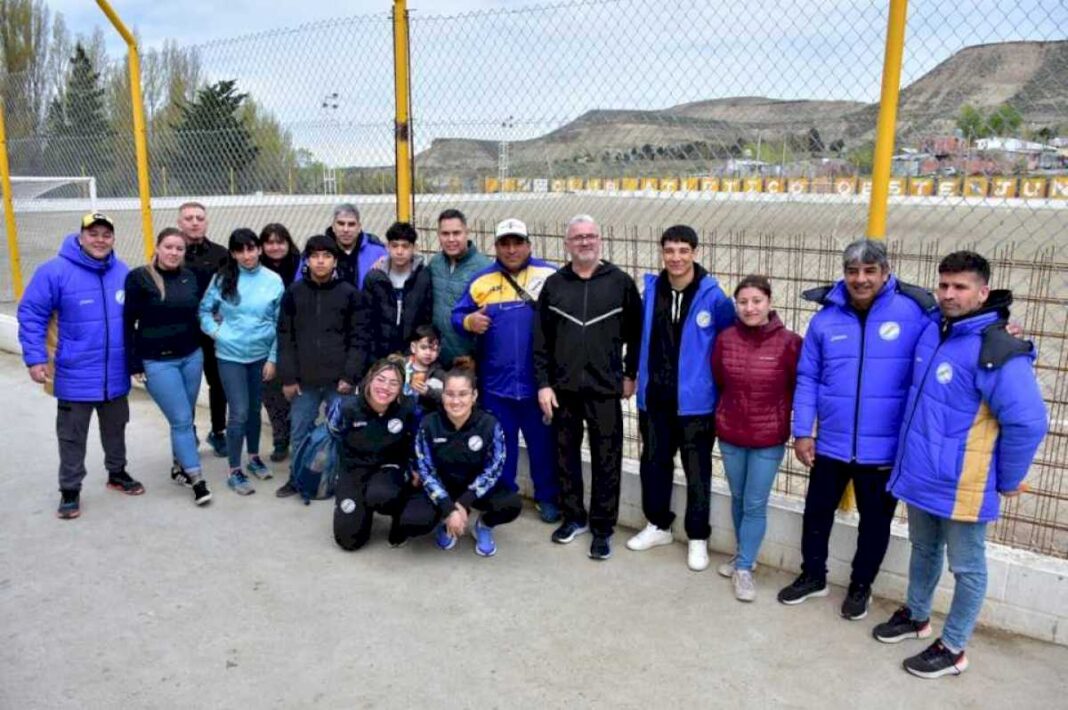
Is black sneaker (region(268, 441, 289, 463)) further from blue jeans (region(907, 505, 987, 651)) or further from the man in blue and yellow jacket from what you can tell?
blue jeans (region(907, 505, 987, 651))

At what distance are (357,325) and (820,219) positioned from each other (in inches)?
102

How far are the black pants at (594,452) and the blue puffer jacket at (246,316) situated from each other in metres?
1.90

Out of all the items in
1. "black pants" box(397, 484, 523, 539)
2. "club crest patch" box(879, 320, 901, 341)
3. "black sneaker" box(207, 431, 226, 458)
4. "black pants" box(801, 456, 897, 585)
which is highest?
"club crest patch" box(879, 320, 901, 341)

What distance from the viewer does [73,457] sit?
454 centimetres

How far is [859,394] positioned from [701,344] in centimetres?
76

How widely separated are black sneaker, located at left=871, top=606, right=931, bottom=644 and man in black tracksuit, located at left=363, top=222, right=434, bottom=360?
2.76m

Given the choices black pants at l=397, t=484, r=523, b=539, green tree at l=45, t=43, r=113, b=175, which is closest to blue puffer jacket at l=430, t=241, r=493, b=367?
black pants at l=397, t=484, r=523, b=539

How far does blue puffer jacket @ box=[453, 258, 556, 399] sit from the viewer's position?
431cm

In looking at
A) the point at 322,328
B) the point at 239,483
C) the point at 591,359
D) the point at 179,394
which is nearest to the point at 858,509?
the point at 591,359

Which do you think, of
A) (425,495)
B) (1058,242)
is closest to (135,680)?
(425,495)

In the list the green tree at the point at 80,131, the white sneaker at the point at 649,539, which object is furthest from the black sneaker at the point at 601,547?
the green tree at the point at 80,131

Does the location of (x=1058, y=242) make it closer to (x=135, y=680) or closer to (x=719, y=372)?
(x=719, y=372)

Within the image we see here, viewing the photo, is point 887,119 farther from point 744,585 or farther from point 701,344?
point 744,585

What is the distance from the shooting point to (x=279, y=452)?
219 inches
